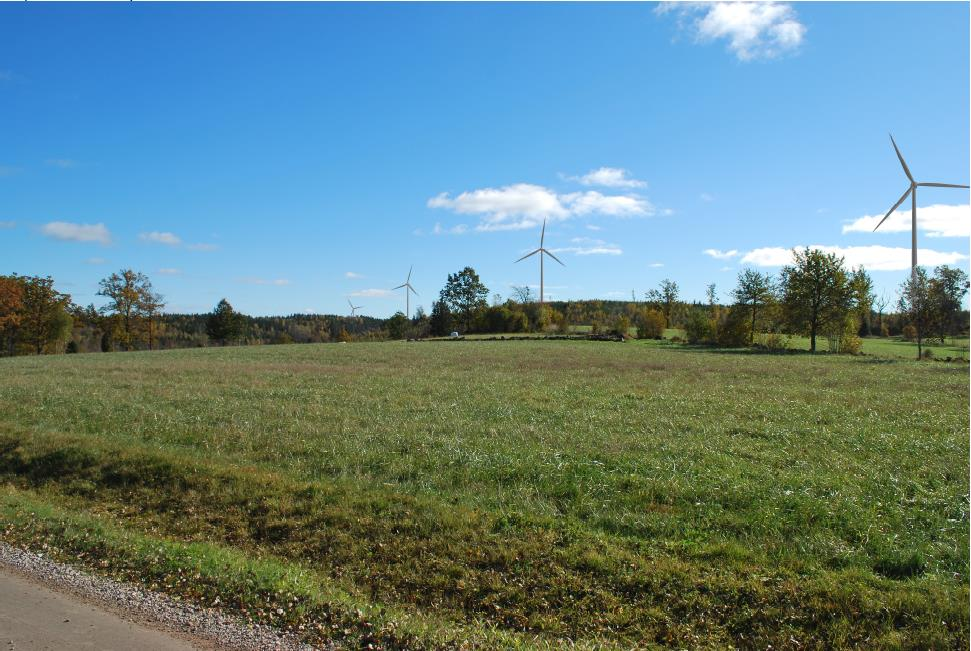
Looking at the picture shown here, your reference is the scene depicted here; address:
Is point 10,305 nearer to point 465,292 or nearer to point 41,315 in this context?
point 41,315

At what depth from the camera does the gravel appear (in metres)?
6.15

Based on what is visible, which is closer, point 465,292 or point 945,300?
point 945,300

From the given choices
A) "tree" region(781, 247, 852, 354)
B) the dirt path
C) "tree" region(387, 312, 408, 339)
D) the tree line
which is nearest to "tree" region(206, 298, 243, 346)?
the tree line

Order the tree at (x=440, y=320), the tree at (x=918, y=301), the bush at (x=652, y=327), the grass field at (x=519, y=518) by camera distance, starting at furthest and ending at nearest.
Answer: the tree at (x=440, y=320), the bush at (x=652, y=327), the tree at (x=918, y=301), the grass field at (x=519, y=518)

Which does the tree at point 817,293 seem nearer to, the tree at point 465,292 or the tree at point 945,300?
the tree at point 945,300

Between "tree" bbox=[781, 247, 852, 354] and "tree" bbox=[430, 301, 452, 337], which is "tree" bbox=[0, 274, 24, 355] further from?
"tree" bbox=[781, 247, 852, 354]

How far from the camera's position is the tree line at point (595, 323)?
6131cm

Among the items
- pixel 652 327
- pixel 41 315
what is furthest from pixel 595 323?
pixel 41 315

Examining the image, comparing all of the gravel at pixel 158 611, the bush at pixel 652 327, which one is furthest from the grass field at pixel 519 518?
the bush at pixel 652 327

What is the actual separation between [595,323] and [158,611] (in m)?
110

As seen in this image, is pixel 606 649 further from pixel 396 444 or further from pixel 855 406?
pixel 855 406

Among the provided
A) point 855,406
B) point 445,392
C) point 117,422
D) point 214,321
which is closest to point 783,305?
point 855,406

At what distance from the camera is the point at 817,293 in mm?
64500

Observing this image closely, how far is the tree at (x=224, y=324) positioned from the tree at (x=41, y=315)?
32007 mm
